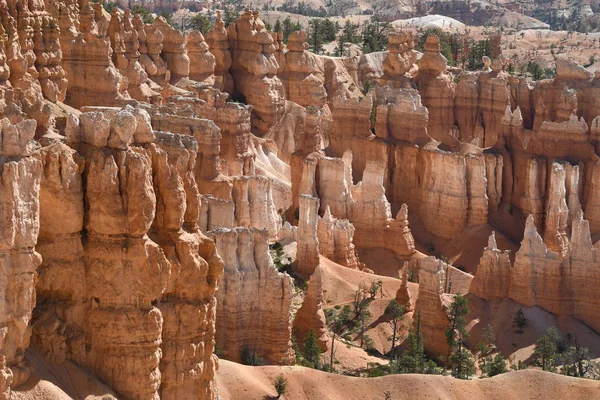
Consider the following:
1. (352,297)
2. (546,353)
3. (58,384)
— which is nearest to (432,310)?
(352,297)

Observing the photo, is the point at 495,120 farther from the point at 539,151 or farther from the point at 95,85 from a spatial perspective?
the point at 95,85

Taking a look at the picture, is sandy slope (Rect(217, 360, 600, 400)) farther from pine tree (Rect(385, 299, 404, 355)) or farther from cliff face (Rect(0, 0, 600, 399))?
pine tree (Rect(385, 299, 404, 355))

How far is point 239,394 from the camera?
33781 millimetres

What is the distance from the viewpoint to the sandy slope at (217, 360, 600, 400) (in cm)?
3438

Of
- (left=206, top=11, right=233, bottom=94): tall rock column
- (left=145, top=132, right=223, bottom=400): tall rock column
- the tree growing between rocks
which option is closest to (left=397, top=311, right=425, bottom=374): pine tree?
the tree growing between rocks

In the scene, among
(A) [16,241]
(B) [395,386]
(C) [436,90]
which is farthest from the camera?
(C) [436,90]

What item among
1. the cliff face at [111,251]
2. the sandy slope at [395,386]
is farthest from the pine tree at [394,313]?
the cliff face at [111,251]

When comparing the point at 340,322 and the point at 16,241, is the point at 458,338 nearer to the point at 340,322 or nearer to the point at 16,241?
the point at 340,322

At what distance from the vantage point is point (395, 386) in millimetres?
36781

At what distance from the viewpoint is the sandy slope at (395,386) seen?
34375 millimetres

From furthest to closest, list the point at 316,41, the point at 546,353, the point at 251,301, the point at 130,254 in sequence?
the point at 316,41 → the point at 546,353 → the point at 251,301 → the point at 130,254

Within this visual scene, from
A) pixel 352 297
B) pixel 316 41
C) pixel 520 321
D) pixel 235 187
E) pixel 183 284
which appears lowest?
pixel 520 321

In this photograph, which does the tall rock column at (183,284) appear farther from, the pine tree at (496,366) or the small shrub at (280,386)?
the pine tree at (496,366)

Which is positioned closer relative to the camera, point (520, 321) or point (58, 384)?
point (58, 384)
